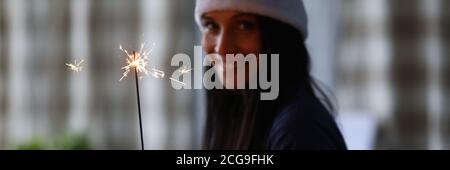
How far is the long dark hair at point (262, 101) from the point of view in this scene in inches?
30.2

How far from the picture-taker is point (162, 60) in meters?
0.80

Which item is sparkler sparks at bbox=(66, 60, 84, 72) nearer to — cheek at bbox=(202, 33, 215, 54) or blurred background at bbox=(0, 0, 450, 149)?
blurred background at bbox=(0, 0, 450, 149)

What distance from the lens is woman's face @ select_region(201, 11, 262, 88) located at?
76 centimetres

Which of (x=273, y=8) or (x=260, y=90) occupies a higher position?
(x=273, y=8)

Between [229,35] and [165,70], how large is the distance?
10 cm

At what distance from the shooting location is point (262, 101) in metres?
0.79

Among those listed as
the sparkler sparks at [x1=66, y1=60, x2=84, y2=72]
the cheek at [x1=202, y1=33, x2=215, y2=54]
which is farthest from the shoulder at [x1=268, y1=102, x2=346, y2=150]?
the sparkler sparks at [x1=66, y1=60, x2=84, y2=72]

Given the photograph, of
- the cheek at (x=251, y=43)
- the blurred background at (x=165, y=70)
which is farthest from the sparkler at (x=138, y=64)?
the cheek at (x=251, y=43)

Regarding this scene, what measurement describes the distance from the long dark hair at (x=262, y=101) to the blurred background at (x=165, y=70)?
3 centimetres

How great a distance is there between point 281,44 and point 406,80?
221mm

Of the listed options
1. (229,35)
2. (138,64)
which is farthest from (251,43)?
(138,64)

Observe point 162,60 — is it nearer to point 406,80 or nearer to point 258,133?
point 258,133

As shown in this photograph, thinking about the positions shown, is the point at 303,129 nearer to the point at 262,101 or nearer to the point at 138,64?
the point at 262,101
